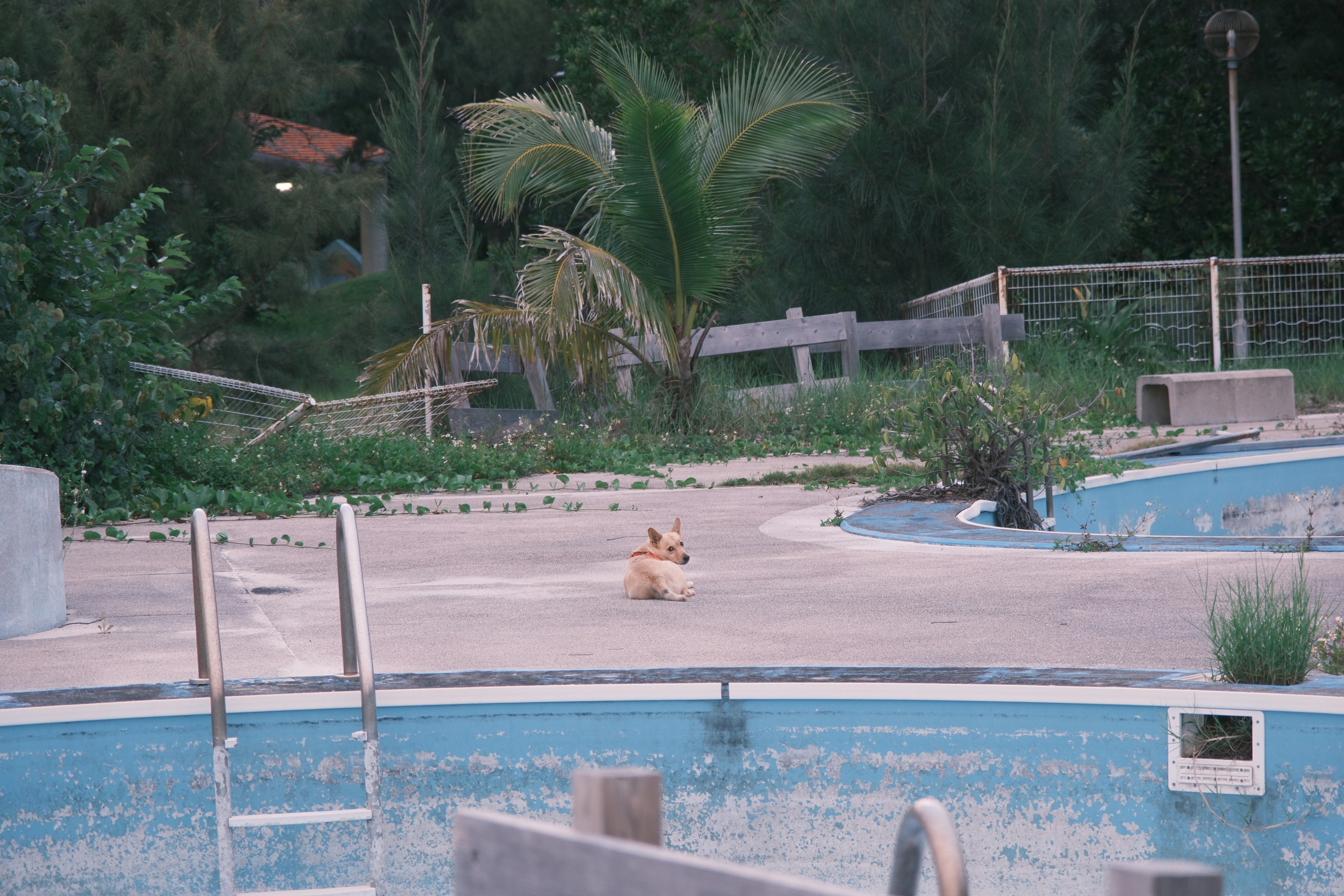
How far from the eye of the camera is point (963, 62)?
64.6ft

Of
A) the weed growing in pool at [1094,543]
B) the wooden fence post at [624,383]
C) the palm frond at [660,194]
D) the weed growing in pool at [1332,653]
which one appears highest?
the palm frond at [660,194]

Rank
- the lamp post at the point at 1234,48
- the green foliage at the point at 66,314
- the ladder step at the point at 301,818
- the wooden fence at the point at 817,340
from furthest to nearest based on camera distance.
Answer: the lamp post at the point at 1234,48 < the wooden fence at the point at 817,340 < the green foliage at the point at 66,314 < the ladder step at the point at 301,818

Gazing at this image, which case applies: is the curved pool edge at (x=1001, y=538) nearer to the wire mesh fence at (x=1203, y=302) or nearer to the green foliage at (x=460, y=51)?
the wire mesh fence at (x=1203, y=302)

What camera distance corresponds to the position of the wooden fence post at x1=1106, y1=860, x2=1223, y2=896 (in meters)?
1.28

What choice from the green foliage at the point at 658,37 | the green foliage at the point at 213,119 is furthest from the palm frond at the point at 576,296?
the green foliage at the point at 658,37

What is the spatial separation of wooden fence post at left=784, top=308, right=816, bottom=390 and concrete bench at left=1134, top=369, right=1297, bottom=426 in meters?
3.72

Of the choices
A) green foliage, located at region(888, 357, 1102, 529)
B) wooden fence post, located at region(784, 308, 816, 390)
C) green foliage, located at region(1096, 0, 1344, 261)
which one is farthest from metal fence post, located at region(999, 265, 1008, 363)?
green foliage, located at region(888, 357, 1102, 529)

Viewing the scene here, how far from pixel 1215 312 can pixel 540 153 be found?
8.86m

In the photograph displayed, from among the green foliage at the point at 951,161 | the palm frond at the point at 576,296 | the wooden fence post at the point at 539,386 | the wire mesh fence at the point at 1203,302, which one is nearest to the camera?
the palm frond at the point at 576,296

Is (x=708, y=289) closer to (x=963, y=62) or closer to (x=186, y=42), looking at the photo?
(x=963, y=62)

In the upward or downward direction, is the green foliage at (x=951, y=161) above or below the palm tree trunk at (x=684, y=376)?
above

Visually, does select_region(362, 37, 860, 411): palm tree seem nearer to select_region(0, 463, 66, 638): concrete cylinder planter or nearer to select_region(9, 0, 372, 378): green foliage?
select_region(9, 0, 372, 378): green foliage

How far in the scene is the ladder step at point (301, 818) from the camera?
378 cm

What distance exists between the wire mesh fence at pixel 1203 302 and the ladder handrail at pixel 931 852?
15.8 metres
